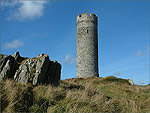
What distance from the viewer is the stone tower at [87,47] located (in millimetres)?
28362

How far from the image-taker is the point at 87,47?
95.2 ft

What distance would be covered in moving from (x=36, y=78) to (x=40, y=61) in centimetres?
111

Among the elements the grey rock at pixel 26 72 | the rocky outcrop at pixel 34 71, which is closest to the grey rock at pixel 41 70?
the rocky outcrop at pixel 34 71

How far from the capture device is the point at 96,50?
97.9ft

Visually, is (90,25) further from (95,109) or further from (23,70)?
(95,109)

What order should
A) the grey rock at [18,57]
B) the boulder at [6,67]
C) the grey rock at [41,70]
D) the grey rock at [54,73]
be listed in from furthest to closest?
the grey rock at [18,57], the grey rock at [54,73], the grey rock at [41,70], the boulder at [6,67]

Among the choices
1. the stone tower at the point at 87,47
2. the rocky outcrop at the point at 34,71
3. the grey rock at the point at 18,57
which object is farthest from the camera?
the stone tower at the point at 87,47

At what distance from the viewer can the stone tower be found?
2836 centimetres

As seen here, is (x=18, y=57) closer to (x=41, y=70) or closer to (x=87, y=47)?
(x=41, y=70)

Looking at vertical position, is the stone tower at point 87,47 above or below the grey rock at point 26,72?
above

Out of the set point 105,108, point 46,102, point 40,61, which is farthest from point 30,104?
point 40,61

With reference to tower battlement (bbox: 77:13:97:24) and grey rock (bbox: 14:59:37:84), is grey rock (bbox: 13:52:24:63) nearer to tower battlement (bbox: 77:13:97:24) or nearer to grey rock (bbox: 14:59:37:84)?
grey rock (bbox: 14:59:37:84)

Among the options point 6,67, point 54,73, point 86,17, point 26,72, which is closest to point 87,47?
point 86,17

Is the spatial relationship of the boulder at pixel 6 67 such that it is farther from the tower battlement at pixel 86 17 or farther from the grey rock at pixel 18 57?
the tower battlement at pixel 86 17
